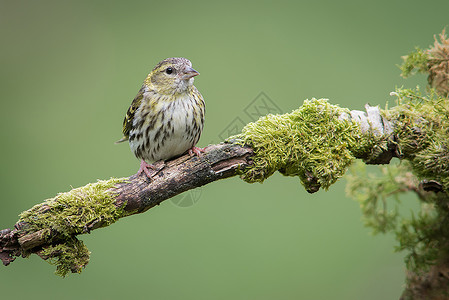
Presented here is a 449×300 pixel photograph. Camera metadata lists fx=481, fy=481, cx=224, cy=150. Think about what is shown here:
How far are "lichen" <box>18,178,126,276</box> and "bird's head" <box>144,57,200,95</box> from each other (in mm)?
1388

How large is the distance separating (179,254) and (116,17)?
502 cm

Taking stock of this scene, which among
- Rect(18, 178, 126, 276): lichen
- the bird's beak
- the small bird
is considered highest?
the bird's beak

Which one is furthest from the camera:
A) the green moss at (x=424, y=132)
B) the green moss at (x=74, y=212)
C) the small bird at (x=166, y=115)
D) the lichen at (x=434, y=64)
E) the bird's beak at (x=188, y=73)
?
the bird's beak at (x=188, y=73)

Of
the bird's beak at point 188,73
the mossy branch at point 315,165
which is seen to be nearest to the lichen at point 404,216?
the mossy branch at point 315,165

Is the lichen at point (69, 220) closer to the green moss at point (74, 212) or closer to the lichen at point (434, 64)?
the green moss at point (74, 212)

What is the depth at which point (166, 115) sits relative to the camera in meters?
4.21

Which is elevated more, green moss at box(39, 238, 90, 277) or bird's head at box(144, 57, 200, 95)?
bird's head at box(144, 57, 200, 95)

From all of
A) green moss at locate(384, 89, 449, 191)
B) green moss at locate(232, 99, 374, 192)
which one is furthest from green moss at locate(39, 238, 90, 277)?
green moss at locate(384, 89, 449, 191)

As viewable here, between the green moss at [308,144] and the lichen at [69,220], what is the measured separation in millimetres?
985

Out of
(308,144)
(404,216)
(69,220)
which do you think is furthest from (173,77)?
(404,216)

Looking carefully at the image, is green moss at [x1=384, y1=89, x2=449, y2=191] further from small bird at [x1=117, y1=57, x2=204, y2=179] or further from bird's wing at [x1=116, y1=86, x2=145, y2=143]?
bird's wing at [x1=116, y1=86, x2=145, y2=143]

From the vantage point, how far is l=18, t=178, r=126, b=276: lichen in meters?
3.06

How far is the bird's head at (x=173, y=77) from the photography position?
4.34 m

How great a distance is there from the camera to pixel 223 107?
23.3 ft
